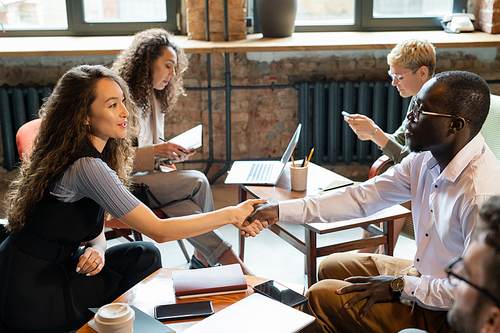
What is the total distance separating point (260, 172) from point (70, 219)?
1087 mm

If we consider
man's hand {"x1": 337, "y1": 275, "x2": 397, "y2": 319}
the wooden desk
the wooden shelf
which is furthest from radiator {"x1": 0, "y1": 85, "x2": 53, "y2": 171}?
man's hand {"x1": 337, "y1": 275, "x2": 397, "y2": 319}

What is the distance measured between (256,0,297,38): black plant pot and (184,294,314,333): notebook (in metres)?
2.81

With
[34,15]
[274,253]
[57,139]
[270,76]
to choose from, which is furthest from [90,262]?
[34,15]

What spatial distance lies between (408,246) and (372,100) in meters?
1.34

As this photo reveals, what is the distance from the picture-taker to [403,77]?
2.66 m

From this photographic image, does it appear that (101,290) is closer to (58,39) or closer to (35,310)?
(35,310)

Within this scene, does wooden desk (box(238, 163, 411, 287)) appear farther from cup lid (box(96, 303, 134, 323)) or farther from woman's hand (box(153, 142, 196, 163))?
cup lid (box(96, 303, 134, 323))

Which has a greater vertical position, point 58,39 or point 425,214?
point 58,39

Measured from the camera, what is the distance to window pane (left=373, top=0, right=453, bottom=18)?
13.7 ft

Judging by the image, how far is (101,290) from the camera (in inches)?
71.0

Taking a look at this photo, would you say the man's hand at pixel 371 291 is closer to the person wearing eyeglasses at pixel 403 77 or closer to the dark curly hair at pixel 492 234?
the dark curly hair at pixel 492 234

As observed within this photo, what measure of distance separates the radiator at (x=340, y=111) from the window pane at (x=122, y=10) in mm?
1323

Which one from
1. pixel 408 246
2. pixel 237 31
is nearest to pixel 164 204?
pixel 408 246

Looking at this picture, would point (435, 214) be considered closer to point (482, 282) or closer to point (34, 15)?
point (482, 282)
